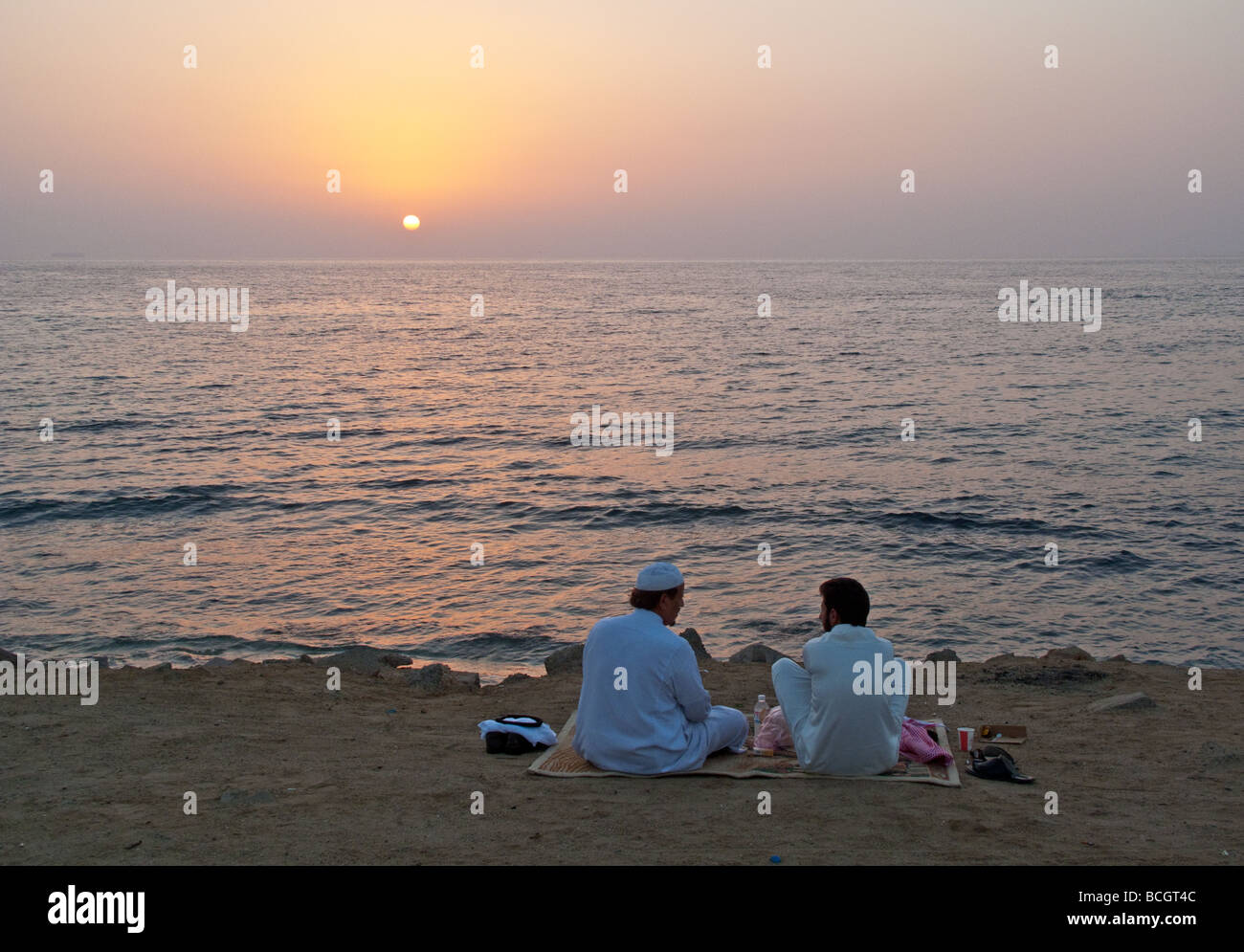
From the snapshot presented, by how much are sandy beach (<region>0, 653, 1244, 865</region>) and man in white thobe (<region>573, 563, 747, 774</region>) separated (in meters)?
0.19

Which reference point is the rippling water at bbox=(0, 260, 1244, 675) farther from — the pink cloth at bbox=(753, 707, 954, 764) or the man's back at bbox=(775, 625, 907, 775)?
the man's back at bbox=(775, 625, 907, 775)

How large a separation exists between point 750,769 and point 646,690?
2.80 ft

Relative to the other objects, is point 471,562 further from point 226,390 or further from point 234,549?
point 226,390

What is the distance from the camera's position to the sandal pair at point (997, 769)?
20.7ft

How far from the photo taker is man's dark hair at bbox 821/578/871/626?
20.3 ft

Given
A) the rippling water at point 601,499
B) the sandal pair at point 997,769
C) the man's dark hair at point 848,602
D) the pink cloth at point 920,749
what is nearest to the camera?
the man's dark hair at point 848,602

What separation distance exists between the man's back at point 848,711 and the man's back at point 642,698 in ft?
2.34

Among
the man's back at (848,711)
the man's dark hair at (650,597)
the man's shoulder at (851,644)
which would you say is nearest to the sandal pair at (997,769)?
the man's back at (848,711)

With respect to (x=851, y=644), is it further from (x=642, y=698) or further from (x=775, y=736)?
(x=642, y=698)

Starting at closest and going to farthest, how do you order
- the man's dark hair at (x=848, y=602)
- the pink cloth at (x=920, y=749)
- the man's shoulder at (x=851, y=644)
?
the man's shoulder at (x=851, y=644)
the man's dark hair at (x=848, y=602)
the pink cloth at (x=920, y=749)

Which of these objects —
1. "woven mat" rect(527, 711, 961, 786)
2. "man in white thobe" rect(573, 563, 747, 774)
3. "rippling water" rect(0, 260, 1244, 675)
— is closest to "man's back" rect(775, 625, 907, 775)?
"woven mat" rect(527, 711, 961, 786)

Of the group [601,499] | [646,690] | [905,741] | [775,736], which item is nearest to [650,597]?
[646,690]

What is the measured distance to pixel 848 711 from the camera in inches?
242

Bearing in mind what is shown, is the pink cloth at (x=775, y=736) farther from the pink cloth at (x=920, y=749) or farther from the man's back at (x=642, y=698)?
the pink cloth at (x=920, y=749)
